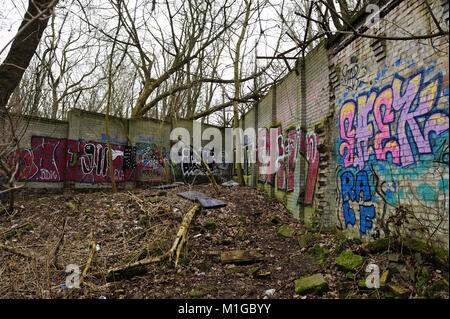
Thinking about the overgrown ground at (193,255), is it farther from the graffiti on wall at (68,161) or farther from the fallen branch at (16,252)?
the graffiti on wall at (68,161)

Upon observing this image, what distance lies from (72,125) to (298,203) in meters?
8.06

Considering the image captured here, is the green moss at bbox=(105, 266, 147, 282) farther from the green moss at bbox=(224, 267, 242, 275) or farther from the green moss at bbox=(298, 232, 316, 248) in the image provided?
the green moss at bbox=(298, 232, 316, 248)

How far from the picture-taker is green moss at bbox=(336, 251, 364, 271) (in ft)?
11.5

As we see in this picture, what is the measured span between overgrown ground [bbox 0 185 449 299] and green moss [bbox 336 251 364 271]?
1 cm

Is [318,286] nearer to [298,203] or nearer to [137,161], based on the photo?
[298,203]

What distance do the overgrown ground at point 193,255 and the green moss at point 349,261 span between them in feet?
0.05

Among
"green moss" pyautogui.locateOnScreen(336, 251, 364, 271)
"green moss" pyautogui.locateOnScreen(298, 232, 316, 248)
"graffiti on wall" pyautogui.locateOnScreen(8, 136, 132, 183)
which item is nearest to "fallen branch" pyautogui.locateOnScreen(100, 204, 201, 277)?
"green moss" pyautogui.locateOnScreen(298, 232, 316, 248)

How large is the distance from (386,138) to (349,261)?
1841mm

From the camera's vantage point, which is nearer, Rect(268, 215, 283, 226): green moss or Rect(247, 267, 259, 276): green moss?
Rect(247, 267, 259, 276): green moss

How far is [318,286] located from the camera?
330 centimetres

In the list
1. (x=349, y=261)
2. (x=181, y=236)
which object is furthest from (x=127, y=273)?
(x=349, y=261)

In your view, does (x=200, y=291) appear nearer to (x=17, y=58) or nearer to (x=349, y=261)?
(x=349, y=261)

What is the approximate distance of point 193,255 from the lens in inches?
183
